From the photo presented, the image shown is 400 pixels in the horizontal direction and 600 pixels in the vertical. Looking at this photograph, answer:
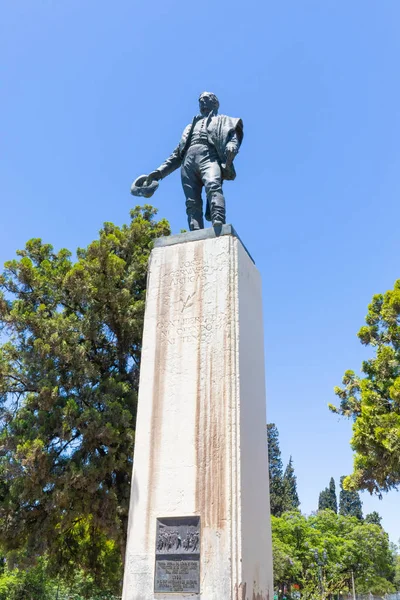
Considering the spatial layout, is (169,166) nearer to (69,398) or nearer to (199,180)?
(199,180)

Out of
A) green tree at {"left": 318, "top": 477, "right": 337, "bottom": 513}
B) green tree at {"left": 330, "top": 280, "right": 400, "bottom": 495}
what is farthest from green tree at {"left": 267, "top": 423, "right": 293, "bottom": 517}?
green tree at {"left": 330, "top": 280, "right": 400, "bottom": 495}

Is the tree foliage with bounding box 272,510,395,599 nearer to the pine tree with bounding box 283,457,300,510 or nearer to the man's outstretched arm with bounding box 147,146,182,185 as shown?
the pine tree with bounding box 283,457,300,510

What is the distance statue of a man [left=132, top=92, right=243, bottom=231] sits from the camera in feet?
20.9

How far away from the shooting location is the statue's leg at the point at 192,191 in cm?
660

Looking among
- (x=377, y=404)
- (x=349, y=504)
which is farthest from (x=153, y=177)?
(x=349, y=504)

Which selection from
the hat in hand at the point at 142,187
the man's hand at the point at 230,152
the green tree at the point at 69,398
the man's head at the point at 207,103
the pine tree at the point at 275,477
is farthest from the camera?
the pine tree at the point at 275,477

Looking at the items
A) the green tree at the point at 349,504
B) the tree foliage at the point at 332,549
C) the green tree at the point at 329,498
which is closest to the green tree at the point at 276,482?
the tree foliage at the point at 332,549

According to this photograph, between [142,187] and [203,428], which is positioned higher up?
[142,187]

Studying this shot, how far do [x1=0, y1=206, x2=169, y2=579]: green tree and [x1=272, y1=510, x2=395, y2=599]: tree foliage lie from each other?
24.2 metres

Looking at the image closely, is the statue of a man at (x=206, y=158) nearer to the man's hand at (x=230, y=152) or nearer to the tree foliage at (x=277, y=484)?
the man's hand at (x=230, y=152)

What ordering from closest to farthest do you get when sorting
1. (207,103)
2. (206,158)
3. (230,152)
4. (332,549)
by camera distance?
(230,152) < (206,158) < (207,103) < (332,549)

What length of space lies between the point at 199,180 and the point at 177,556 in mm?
4494

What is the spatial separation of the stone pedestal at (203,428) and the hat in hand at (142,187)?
1003 mm

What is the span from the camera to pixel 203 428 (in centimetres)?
489
